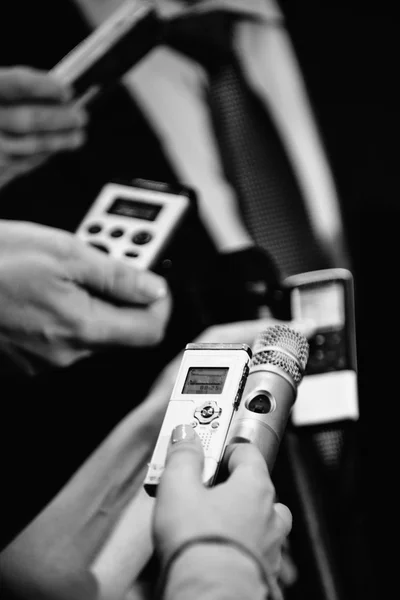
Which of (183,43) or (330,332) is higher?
(183,43)

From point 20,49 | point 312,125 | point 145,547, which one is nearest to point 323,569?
point 145,547

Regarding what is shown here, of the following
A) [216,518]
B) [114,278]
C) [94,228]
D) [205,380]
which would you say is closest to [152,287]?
[114,278]

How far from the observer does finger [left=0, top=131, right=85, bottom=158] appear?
3.40ft

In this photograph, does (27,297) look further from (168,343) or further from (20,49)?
(20,49)

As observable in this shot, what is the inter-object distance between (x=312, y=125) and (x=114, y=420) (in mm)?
540

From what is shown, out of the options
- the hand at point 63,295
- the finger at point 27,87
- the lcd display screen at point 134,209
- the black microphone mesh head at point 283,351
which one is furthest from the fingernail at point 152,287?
the finger at point 27,87

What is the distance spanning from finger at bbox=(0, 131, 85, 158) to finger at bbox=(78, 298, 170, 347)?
39 cm

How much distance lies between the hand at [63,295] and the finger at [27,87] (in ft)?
0.98

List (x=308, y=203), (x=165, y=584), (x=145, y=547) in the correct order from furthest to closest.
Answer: (x=308, y=203) < (x=145, y=547) < (x=165, y=584)

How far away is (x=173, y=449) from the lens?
1.48 feet

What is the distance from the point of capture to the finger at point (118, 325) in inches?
29.6

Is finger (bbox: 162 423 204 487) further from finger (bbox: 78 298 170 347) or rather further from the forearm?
finger (bbox: 78 298 170 347)

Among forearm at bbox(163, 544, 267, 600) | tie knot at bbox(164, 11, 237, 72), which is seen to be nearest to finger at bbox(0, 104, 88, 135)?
tie knot at bbox(164, 11, 237, 72)

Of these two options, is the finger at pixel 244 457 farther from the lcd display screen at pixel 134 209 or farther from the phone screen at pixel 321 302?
the lcd display screen at pixel 134 209
